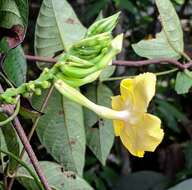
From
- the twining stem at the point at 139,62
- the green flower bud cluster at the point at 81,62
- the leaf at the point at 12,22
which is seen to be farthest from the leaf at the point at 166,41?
the green flower bud cluster at the point at 81,62

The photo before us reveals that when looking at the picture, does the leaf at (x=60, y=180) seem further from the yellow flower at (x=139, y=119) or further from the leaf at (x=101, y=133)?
the yellow flower at (x=139, y=119)

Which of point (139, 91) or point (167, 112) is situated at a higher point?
point (139, 91)

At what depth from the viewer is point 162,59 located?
38.8 inches

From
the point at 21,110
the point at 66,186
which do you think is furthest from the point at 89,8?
the point at 21,110

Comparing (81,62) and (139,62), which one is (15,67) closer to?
(139,62)

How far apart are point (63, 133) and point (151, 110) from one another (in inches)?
25.4

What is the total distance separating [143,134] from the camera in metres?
0.68

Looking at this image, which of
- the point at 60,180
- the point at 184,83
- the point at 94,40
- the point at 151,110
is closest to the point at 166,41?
the point at 184,83

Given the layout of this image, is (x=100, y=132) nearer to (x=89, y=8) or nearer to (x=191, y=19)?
(x=89, y=8)

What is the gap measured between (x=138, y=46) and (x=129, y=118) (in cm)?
35

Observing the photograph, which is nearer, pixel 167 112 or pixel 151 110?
pixel 151 110

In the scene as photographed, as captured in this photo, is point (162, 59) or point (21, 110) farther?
point (162, 59)

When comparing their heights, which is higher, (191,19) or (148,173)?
(191,19)

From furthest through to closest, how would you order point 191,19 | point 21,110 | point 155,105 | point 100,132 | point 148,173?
point 191,19
point 148,173
point 155,105
point 100,132
point 21,110
